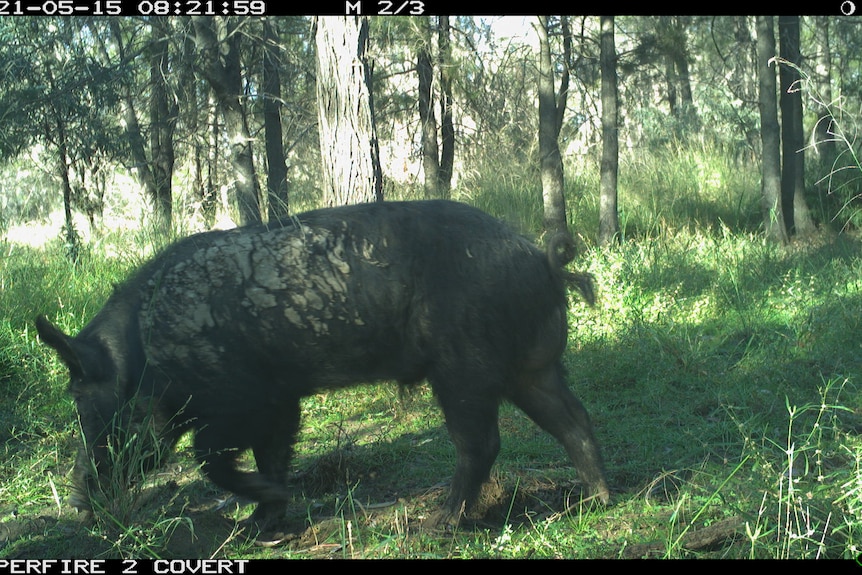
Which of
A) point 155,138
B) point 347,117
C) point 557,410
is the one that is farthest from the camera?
point 155,138

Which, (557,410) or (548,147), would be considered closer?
(557,410)

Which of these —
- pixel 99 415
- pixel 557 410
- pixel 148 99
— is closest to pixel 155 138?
pixel 148 99

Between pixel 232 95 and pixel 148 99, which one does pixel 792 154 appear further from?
pixel 148 99

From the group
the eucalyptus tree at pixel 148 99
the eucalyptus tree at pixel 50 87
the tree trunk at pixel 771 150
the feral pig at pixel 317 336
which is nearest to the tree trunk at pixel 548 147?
the tree trunk at pixel 771 150

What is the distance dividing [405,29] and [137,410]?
9.45 meters

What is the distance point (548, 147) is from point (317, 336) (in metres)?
6.69

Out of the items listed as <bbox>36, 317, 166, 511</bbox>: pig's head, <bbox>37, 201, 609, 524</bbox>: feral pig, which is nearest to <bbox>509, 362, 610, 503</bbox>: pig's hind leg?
<bbox>37, 201, 609, 524</bbox>: feral pig

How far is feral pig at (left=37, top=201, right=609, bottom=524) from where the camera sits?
14.5 ft

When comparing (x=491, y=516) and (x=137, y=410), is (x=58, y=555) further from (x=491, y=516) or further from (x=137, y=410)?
(x=491, y=516)

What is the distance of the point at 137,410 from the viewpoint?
14.5 feet

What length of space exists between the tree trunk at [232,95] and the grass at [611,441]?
1.99 m

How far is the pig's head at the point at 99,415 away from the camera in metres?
4.32

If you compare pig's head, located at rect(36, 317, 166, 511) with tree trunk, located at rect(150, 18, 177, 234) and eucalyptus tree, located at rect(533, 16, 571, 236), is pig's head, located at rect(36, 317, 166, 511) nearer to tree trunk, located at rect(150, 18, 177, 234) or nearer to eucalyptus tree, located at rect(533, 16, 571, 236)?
eucalyptus tree, located at rect(533, 16, 571, 236)

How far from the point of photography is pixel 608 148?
10445 mm
